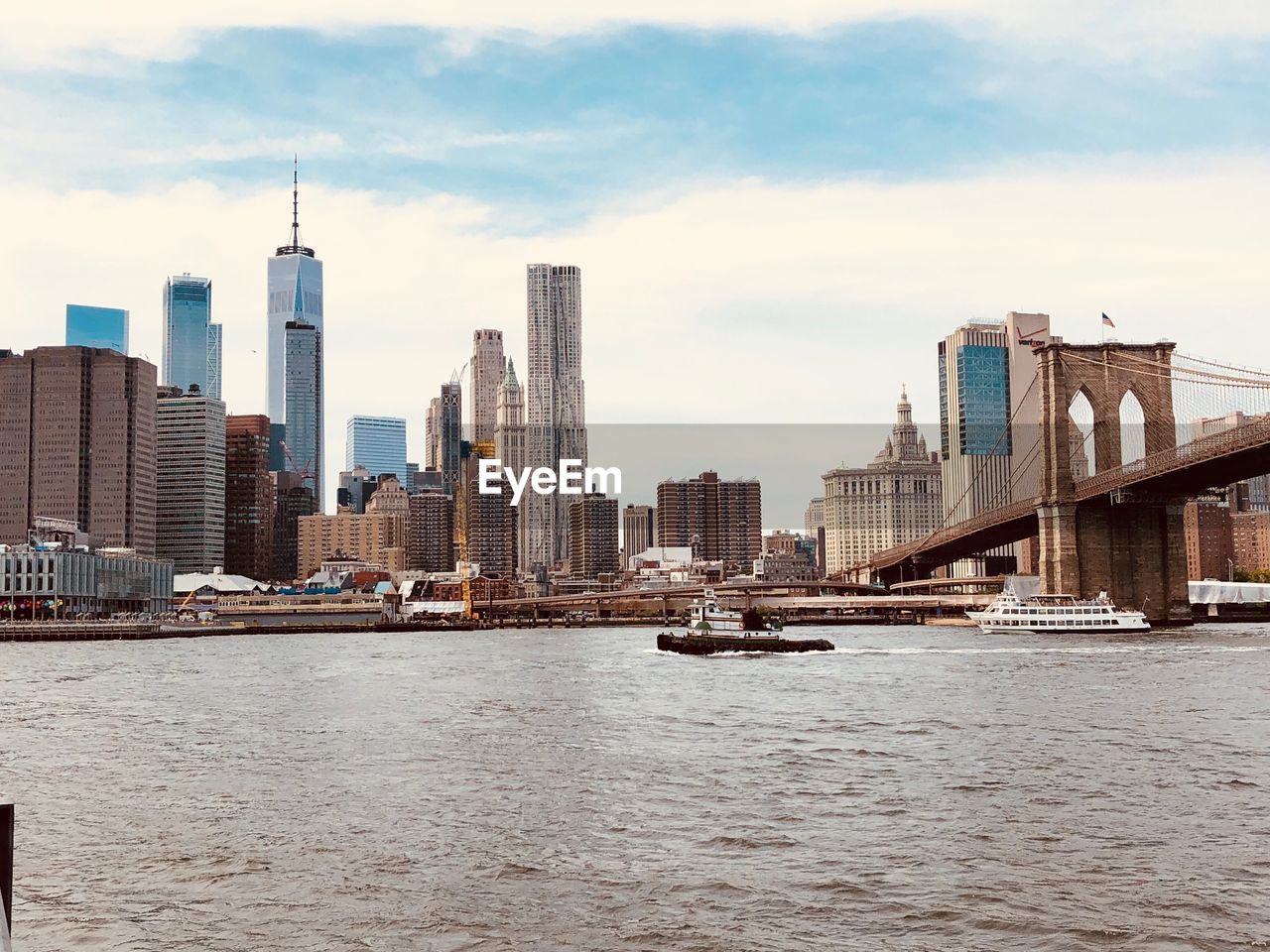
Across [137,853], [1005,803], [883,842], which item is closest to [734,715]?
[1005,803]

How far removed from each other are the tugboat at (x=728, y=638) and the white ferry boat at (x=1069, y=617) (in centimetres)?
2463

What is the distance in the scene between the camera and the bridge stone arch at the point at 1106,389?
110188mm

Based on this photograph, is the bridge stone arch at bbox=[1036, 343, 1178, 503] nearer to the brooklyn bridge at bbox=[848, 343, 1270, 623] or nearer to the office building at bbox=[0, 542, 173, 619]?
the brooklyn bridge at bbox=[848, 343, 1270, 623]

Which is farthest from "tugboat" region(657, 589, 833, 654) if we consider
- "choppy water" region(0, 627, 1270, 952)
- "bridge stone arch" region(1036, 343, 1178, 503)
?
"bridge stone arch" region(1036, 343, 1178, 503)

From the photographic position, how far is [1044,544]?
10738cm

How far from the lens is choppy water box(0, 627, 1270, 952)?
16.5m

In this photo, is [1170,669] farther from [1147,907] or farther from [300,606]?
[300,606]

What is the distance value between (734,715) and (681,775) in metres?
13.0

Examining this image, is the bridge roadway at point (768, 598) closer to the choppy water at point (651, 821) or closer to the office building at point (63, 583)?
the office building at point (63, 583)

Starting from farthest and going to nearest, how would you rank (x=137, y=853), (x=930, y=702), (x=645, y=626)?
1. (x=645, y=626)
2. (x=930, y=702)
3. (x=137, y=853)

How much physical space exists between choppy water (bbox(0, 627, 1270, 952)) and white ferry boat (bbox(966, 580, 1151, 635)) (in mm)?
51959

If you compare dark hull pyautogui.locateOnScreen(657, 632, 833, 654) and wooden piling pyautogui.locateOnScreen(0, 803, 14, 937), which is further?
dark hull pyautogui.locateOnScreen(657, 632, 833, 654)

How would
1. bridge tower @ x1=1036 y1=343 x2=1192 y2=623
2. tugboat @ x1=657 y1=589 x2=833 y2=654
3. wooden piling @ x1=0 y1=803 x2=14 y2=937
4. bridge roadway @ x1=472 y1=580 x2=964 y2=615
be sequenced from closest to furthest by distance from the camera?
wooden piling @ x1=0 y1=803 x2=14 y2=937, tugboat @ x1=657 y1=589 x2=833 y2=654, bridge tower @ x1=1036 y1=343 x2=1192 y2=623, bridge roadway @ x1=472 y1=580 x2=964 y2=615

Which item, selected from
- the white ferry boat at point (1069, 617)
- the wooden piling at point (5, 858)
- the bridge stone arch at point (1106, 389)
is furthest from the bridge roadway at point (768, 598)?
the wooden piling at point (5, 858)
